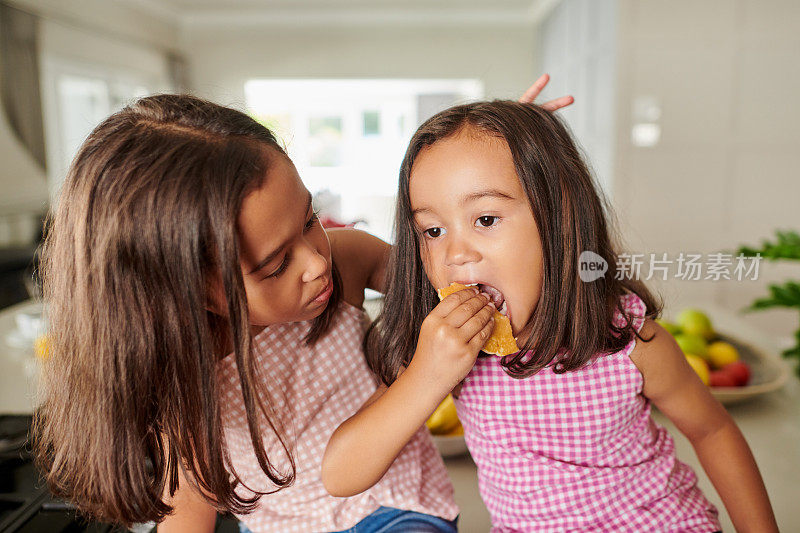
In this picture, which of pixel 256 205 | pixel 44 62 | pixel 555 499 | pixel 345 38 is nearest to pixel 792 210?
pixel 555 499

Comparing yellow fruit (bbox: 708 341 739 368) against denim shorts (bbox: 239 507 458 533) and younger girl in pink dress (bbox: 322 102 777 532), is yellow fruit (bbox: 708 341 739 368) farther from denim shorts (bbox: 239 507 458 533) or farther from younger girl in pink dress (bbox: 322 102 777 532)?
denim shorts (bbox: 239 507 458 533)

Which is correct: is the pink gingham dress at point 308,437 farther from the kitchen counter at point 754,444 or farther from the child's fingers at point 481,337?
the child's fingers at point 481,337

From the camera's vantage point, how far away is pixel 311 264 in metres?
0.77

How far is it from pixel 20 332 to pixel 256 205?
56.5 inches

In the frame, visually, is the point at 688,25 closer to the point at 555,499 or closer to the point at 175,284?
the point at 555,499

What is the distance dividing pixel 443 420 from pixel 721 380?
63 cm

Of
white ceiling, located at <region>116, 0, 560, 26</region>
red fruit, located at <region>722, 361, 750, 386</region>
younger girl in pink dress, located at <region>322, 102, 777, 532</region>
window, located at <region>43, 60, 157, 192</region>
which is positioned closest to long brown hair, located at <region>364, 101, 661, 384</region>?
younger girl in pink dress, located at <region>322, 102, 777, 532</region>

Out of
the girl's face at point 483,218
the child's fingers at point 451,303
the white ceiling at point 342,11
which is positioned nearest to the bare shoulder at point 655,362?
the girl's face at point 483,218

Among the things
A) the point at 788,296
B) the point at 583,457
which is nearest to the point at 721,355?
the point at 788,296

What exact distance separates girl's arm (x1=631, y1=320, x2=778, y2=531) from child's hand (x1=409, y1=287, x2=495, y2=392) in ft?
0.95

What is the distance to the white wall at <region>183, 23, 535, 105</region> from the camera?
668 cm

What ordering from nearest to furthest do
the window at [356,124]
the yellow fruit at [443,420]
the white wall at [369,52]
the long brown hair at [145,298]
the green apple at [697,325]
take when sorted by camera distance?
the long brown hair at [145,298], the yellow fruit at [443,420], the green apple at [697,325], the white wall at [369,52], the window at [356,124]

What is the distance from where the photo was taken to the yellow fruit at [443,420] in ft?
3.84

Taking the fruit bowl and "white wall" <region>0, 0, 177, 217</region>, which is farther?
"white wall" <region>0, 0, 177, 217</region>
